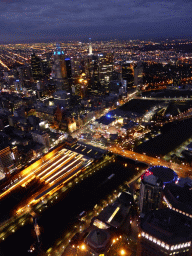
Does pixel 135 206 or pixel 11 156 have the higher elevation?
pixel 11 156

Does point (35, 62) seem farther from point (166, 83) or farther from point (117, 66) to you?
point (166, 83)

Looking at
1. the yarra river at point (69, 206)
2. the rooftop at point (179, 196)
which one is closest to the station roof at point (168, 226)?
the rooftop at point (179, 196)

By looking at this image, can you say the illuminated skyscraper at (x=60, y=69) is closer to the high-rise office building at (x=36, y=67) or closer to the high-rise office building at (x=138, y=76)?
the high-rise office building at (x=36, y=67)

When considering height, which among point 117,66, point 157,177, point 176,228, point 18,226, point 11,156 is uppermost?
point 117,66

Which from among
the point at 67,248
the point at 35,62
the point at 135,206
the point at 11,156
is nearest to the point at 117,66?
the point at 35,62

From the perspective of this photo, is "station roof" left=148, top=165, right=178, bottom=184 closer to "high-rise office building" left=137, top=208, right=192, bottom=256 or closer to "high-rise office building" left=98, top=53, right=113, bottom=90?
"high-rise office building" left=137, top=208, right=192, bottom=256

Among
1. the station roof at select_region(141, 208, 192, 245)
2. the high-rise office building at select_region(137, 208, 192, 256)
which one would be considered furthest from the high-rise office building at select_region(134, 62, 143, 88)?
the high-rise office building at select_region(137, 208, 192, 256)
